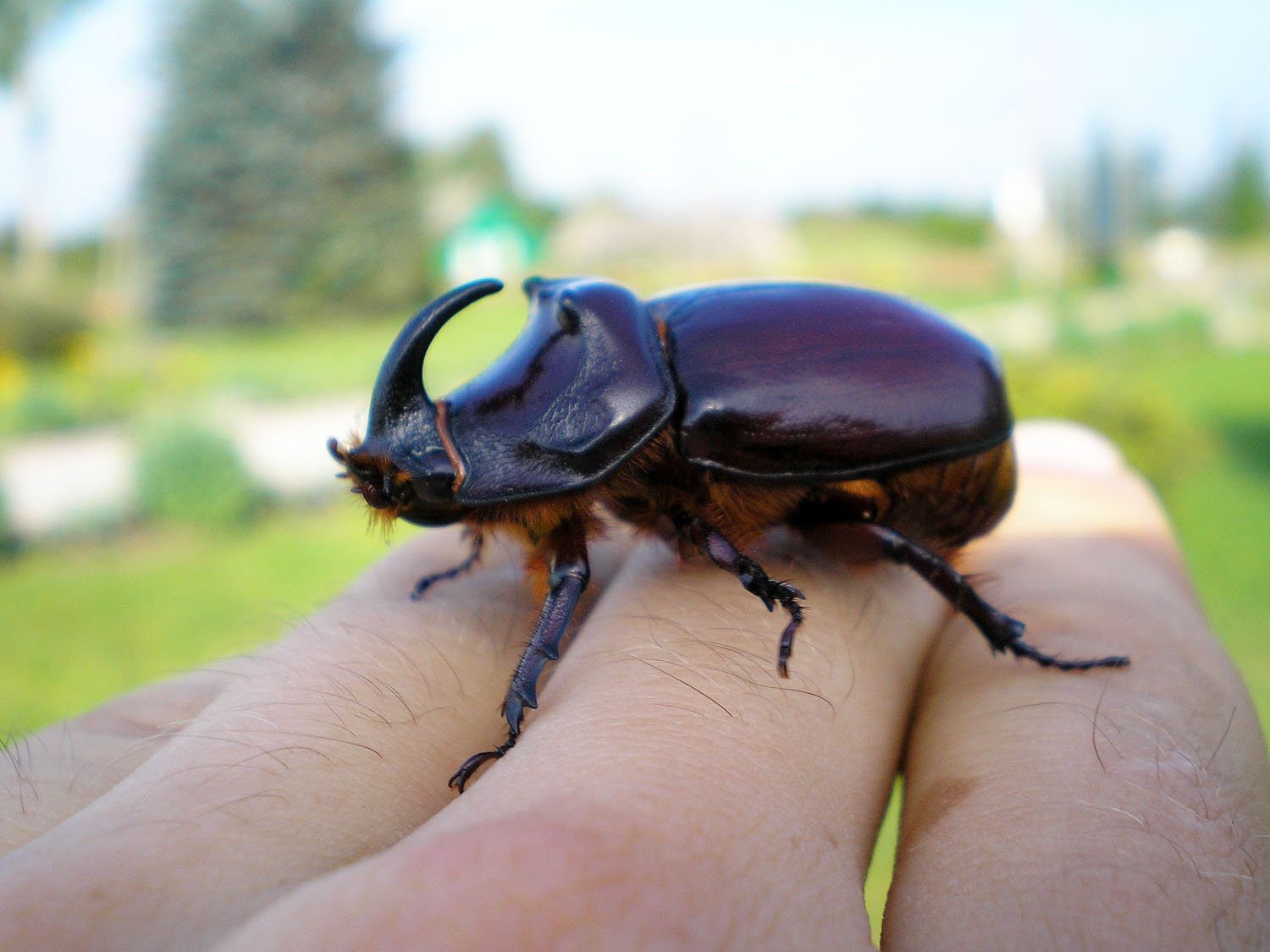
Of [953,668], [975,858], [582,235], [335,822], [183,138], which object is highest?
[183,138]

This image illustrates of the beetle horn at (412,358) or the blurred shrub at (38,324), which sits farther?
the blurred shrub at (38,324)

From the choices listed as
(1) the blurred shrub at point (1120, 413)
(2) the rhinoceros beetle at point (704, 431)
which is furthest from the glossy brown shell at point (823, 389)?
(1) the blurred shrub at point (1120, 413)

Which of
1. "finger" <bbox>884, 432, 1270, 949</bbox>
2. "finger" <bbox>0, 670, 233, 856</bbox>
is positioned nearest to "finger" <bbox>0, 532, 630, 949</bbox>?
"finger" <bbox>0, 670, 233, 856</bbox>

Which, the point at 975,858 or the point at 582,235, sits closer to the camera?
the point at 975,858

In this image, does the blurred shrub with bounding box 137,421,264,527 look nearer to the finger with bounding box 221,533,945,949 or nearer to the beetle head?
the beetle head

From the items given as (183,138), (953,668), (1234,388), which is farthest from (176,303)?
(953,668)

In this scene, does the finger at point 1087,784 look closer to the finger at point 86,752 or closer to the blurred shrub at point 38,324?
the finger at point 86,752

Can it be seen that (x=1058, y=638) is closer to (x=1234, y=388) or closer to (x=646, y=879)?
(x=646, y=879)

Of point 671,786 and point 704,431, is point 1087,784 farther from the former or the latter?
point 704,431
